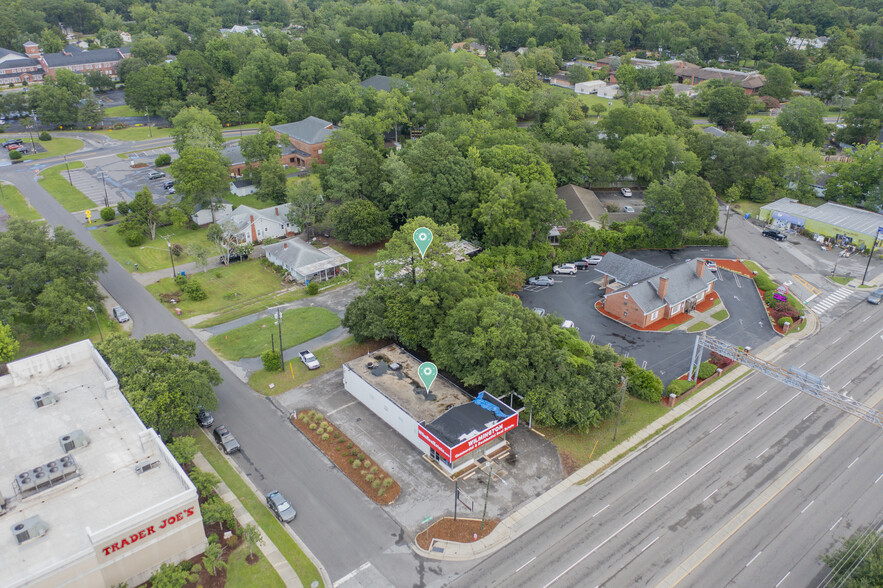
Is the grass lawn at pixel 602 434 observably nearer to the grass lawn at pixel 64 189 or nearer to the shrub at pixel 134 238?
the shrub at pixel 134 238

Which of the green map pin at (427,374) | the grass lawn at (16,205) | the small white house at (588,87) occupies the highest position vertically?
the small white house at (588,87)

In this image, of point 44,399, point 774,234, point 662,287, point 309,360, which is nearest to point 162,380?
point 44,399

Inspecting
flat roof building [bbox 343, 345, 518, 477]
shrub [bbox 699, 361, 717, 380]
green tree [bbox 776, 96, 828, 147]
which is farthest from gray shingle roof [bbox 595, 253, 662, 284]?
green tree [bbox 776, 96, 828, 147]

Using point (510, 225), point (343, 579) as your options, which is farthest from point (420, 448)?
point (510, 225)

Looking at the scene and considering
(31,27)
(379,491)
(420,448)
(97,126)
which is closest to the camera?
(379,491)

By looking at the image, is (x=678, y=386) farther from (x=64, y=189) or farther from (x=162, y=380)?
(x=64, y=189)

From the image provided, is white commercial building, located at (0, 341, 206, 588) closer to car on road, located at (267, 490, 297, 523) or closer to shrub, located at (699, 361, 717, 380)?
car on road, located at (267, 490, 297, 523)

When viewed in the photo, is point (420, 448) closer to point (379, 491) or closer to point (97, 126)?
point (379, 491)

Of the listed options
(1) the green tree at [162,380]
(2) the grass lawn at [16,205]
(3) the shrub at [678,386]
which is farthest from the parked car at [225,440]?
(2) the grass lawn at [16,205]
